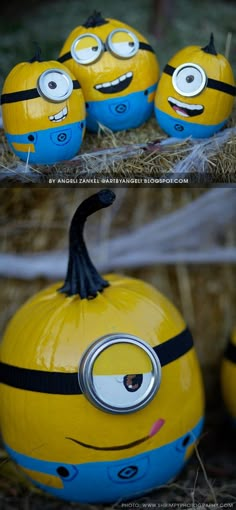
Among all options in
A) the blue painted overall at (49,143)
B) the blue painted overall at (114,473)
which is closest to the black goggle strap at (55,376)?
the blue painted overall at (114,473)

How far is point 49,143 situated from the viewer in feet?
4.08

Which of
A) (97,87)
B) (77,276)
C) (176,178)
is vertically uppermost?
(97,87)

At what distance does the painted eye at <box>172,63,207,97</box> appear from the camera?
128 cm

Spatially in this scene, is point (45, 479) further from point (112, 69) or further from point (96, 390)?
point (112, 69)

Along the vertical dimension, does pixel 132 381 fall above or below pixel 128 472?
above

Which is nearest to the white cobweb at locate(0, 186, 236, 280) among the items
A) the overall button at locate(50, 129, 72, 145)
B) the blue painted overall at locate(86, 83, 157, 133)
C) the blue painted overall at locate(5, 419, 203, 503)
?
the blue painted overall at locate(86, 83, 157, 133)

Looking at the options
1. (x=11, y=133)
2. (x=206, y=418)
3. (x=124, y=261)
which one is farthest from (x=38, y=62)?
(x=206, y=418)

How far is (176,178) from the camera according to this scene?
4.09 ft

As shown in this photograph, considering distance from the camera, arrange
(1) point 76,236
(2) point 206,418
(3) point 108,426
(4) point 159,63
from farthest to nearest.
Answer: (2) point 206,418
(4) point 159,63
(1) point 76,236
(3) point 108,426

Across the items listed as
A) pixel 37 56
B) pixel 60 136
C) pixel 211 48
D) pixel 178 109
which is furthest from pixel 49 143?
pixel 211 48

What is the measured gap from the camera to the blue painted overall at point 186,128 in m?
1.32

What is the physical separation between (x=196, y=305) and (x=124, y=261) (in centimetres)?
21

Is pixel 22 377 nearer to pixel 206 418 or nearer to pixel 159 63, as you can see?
pixel 206 418

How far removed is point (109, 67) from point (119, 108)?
8cm
